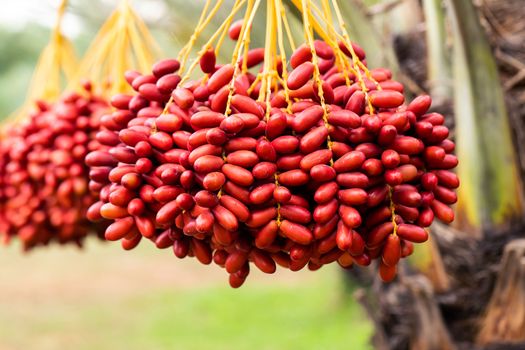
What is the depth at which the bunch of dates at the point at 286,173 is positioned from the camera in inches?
39.9

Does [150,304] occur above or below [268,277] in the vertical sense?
above

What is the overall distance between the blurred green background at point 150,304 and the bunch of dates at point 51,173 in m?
3.63

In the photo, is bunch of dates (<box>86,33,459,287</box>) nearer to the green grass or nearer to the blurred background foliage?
the blurred background foliage

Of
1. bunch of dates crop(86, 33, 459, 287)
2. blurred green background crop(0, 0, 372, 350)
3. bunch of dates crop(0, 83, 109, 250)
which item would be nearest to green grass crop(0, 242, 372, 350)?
blurred green background crop(0, 0, 372, 350)

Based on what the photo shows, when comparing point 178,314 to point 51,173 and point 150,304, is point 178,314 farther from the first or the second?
point 51,173

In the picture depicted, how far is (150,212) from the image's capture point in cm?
112

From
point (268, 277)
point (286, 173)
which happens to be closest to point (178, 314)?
point (268, 277)

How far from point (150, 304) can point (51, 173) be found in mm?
8895

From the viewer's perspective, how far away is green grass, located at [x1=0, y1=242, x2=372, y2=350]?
7.86 m

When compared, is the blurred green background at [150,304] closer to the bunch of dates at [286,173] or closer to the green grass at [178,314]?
the green grass at [178,314]

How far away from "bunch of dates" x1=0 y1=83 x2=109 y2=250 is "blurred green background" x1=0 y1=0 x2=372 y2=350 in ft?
11.9

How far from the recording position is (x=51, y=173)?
64.9 inches

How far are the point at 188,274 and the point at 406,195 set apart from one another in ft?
40.0

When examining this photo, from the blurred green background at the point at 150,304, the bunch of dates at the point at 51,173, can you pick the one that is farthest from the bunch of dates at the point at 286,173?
the blurred green background at the point at 150,304
